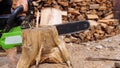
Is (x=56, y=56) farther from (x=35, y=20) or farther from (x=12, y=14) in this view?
(x=35, y=20)

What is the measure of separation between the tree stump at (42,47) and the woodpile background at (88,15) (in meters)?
1.81

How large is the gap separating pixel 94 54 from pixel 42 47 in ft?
4.30

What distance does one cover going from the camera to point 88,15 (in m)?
6.82

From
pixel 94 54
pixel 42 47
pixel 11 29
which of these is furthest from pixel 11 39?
pixel 94 54

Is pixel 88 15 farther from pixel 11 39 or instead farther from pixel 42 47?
pixel 11 39

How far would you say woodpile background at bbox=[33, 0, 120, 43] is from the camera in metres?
6.59

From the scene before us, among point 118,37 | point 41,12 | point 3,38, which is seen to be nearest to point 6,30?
point 3,38

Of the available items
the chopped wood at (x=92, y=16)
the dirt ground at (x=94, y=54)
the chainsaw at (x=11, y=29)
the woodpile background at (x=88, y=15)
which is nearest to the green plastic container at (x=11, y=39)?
the chainsaw at (x=11, y=29)

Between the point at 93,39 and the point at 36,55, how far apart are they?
94.0 inches

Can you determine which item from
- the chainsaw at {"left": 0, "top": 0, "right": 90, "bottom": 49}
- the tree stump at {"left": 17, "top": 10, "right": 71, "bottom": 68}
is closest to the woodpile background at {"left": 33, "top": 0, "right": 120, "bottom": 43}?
the tree stump at {"left": 17, "top": 10, "right": 71, "bottom": 68}

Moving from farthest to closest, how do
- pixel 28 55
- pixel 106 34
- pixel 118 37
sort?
pixel 106 34 < pixel 118 37 < pixel 28 55

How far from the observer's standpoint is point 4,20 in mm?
3584

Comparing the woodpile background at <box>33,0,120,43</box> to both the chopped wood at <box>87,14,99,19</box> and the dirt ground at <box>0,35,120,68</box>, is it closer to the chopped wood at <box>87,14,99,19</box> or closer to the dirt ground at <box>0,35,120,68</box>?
the chopped wood at <box>87,14,99,19</box>

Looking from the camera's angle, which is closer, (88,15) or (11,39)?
(11,39)
